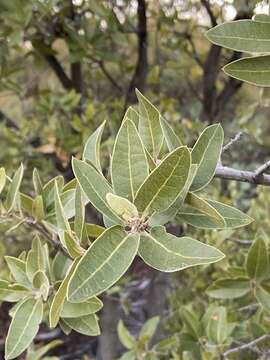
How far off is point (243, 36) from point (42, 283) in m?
0.47

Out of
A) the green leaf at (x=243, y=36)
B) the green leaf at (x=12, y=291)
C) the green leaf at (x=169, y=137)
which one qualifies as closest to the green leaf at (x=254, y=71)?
the green leaf at (x=243, y=36)

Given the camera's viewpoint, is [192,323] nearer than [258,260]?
No

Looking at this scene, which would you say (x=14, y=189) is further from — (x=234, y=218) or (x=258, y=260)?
(x=258, y=260)

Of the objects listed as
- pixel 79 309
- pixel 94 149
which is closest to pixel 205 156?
pixel 94 149

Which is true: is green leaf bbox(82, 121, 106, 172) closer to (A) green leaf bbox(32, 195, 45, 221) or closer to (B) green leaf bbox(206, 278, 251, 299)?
(A) green leaf bbox(32, 195, 45, 221)

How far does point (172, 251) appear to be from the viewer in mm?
649

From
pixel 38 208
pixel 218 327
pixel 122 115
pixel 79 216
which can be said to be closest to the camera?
pixel 79 216

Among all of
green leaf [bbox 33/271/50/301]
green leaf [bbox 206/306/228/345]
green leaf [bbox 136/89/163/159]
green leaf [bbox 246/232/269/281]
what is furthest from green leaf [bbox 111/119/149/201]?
green leaf [bbox 206/306/228/345]

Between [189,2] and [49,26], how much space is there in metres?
0.55

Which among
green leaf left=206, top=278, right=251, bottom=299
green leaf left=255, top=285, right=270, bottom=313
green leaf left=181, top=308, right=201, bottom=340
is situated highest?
green leaf left=255, top=285, right=270, bottom=313

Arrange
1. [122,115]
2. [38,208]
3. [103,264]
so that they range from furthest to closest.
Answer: [122,115] → [38,208] → [103,264]

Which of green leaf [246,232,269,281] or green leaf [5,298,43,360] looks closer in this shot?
green leaf [5,298,43,360]

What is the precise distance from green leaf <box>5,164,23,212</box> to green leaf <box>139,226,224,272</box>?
305mm

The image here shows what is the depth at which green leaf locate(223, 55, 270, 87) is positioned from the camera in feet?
2.56
